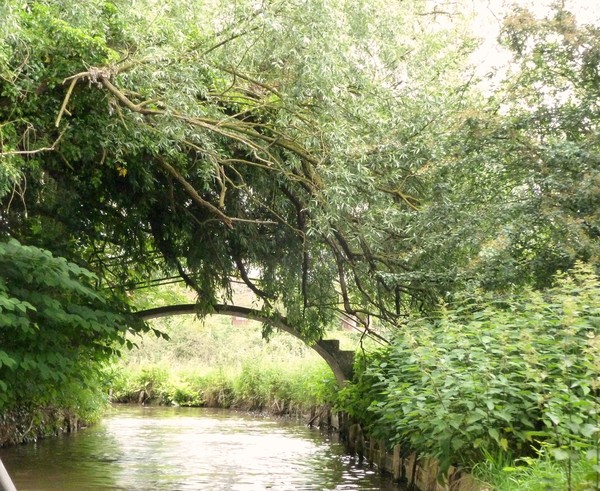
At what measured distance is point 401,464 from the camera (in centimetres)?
1064

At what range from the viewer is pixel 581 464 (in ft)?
15.9

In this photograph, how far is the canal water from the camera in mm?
10734

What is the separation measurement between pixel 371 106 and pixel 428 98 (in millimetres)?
844

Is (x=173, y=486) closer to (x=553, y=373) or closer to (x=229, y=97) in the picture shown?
(x=229, y=97)

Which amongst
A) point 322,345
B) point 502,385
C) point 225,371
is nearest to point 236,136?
point 502,385

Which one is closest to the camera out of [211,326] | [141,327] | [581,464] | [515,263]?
[581,464]

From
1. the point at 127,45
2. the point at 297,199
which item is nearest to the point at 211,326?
the point at 297,199

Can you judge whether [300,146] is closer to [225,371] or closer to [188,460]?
[188,460]

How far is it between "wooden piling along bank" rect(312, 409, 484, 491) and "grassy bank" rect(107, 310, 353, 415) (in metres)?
2.15

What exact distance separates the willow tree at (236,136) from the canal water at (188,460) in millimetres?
2106

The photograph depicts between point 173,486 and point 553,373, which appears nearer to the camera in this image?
point 553,373

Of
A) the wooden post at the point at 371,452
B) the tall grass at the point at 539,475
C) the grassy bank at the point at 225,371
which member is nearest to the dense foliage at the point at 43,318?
the tall grass at the point at 539,475

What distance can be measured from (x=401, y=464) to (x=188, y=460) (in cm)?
373

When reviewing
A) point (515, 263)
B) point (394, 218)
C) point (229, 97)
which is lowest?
point (515, 263)
